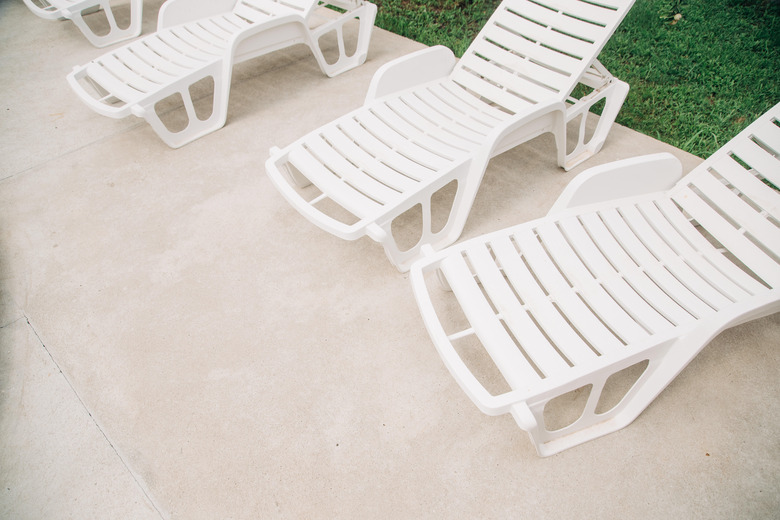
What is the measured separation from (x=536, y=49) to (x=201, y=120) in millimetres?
2077

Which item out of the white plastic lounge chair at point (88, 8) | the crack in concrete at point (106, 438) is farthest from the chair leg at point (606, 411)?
the white plastic lounge chair at point (88, 8)

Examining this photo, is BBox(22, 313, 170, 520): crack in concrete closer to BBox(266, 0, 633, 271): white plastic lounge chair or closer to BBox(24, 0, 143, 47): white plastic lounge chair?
BBox(266, 0, 633, 271): white plastic lounge chair

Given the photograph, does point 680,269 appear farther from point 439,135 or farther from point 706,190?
point 439,135

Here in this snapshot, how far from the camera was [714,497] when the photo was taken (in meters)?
1.39

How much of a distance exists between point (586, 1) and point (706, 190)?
3.94ft

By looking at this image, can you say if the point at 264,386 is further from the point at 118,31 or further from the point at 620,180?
the point at 118,31

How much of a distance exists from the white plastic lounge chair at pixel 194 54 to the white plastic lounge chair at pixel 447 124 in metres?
0.84

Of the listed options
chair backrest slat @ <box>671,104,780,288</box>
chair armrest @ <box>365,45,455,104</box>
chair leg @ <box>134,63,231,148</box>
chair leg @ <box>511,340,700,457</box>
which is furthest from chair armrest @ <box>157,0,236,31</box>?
chair leg @ <box>511,340,700,457</box>

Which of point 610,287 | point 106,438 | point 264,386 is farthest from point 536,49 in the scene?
point 106,438

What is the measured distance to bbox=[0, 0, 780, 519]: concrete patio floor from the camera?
1438 mm

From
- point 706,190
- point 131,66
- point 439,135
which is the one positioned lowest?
point 131,66

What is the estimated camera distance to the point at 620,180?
1.72 meters

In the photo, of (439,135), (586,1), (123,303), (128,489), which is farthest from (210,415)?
(586,1)

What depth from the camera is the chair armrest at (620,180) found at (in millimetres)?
1661
